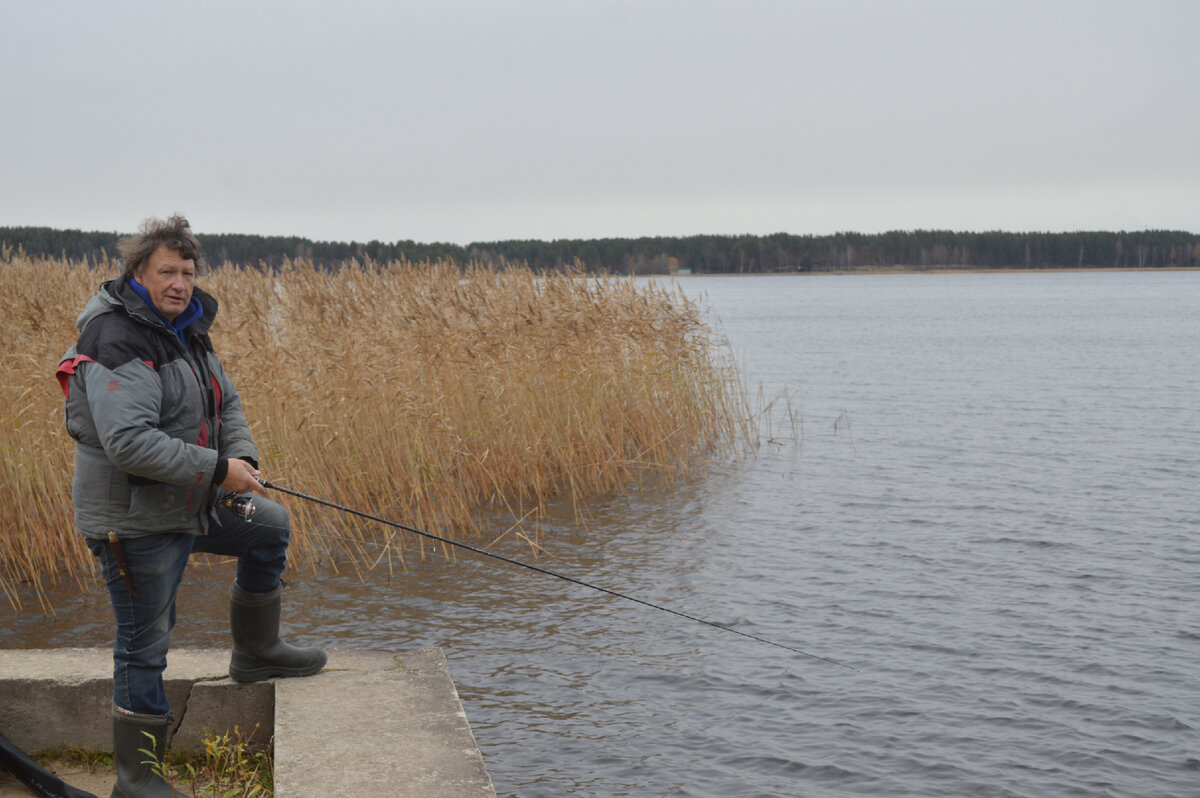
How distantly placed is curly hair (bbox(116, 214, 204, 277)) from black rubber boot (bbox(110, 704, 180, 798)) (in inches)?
55.4

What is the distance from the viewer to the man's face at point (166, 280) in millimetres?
3469

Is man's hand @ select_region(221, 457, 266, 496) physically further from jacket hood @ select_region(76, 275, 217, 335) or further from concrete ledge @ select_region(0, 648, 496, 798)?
concrete ledge @ select_region(0, 648, 496, 798)

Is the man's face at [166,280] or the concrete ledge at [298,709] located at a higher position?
the man's face at [166,280]

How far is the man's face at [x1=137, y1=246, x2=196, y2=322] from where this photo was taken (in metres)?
3.47

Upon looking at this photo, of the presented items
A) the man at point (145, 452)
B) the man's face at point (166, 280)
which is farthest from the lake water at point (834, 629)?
the man's face at point (166, 280)

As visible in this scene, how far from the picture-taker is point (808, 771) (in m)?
5.25

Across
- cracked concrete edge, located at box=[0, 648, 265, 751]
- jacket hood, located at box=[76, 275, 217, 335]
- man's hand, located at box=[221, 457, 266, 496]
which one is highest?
jacket hood, located at box=[76, 275, 217, 335]

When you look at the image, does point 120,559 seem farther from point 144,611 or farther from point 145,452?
point 145,452

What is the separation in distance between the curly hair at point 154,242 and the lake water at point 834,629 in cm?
283

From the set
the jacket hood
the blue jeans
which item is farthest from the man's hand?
the jacket hood

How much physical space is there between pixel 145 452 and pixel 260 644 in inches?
45.2

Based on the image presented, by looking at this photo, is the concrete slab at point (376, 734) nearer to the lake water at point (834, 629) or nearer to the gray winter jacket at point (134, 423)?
the gray winter jacket at point (134, 423)

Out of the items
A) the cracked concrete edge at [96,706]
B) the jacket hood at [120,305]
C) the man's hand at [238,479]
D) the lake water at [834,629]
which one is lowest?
the lake water at [834,629]

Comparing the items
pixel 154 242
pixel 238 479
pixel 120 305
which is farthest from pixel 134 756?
pixel 154 242
